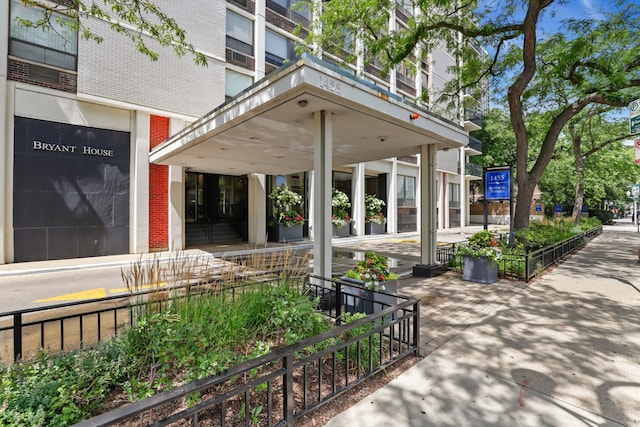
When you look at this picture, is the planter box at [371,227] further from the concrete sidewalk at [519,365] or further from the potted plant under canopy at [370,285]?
the potted plant under canopy at [370,285]

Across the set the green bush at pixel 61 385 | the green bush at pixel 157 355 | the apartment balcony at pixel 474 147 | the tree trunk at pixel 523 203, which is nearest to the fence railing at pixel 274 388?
the green bush at pixel 157 355

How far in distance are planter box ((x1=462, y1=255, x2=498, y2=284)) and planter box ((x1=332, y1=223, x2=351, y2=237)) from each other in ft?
35.7

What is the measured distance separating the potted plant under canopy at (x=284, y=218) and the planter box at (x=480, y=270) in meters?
9.78

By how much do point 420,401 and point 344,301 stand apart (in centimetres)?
225

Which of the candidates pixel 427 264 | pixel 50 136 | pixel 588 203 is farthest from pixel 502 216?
pixel 50 136

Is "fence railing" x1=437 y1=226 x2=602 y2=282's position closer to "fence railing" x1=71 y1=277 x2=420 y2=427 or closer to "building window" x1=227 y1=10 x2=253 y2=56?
"fence railing" x1=71 y1=277 x2=420 y2=427

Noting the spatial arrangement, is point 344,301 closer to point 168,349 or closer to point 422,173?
point 168,349

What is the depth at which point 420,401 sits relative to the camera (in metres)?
2.82

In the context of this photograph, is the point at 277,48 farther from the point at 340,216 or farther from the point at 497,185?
the point at 497,185

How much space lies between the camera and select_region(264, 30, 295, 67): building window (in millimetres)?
15875

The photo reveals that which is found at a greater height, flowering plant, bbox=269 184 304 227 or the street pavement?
flowering plant, bbox=269 184 304 227

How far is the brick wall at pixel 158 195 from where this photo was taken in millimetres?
12180

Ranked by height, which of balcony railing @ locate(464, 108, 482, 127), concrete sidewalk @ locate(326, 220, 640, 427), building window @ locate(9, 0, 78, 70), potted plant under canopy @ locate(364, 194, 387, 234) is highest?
balcony railing @ locate(464, 108, 482, 127)

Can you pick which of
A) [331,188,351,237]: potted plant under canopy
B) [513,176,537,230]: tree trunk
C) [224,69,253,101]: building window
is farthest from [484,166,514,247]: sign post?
[224,69,253,101]: building window
